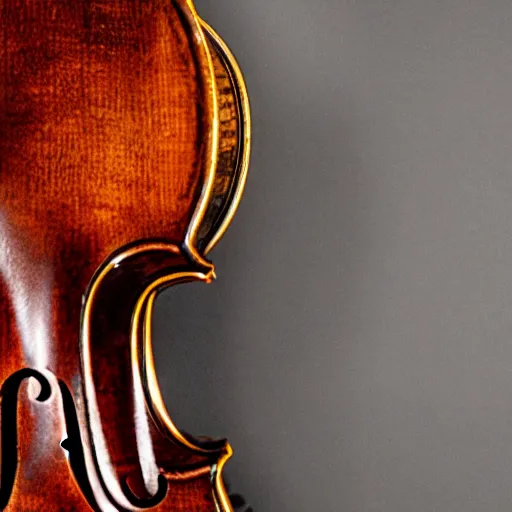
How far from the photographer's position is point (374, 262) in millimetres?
1368

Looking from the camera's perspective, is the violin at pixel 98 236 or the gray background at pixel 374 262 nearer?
the violin at pixel 98 236

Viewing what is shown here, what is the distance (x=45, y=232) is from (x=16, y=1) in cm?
26

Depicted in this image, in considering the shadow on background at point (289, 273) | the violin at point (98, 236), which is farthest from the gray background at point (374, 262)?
the violin at point (98, 236)

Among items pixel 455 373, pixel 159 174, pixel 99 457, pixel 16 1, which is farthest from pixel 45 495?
pixel 455 373

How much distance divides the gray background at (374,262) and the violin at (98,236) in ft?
1.44

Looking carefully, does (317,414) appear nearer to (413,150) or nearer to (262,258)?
(262,258)

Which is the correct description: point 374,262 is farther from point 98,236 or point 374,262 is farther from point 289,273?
point 98,236

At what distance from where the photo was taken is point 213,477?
89cm

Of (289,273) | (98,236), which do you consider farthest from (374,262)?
(98,236)

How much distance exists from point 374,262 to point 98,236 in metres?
0.62

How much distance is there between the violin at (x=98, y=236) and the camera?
84cm

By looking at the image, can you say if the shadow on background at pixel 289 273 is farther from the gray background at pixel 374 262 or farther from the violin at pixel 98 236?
the violin at pixel 98 236

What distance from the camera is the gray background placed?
135cm

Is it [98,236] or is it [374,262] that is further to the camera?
[374,262]
